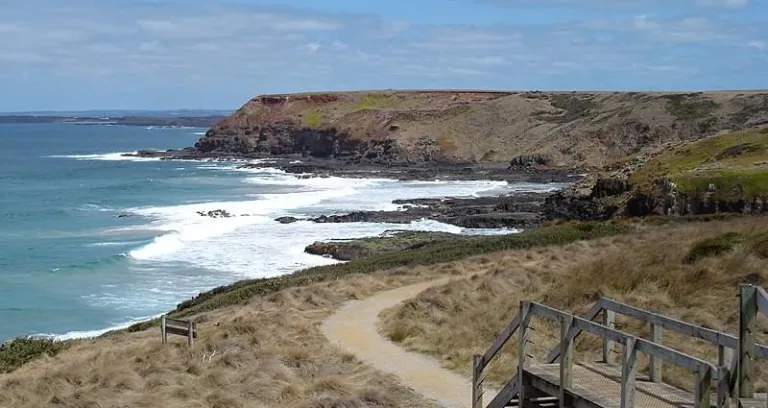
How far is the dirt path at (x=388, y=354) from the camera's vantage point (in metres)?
12.1

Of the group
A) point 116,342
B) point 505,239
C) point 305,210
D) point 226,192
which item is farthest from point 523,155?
point 116,342

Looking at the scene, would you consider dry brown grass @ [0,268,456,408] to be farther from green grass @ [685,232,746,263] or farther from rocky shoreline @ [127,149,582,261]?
rocky shoreline @ [127,149,582,261]

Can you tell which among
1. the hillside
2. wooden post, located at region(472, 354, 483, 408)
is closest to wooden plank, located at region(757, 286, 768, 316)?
wooden post, located at region(472, 354, 483, 408)

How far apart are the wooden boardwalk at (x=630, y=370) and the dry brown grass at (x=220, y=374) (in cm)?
228

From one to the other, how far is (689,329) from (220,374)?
6737 millimetres

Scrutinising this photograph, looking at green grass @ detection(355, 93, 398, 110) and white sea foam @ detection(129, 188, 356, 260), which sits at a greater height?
green grass @ detection(355, 93, 398, 110)

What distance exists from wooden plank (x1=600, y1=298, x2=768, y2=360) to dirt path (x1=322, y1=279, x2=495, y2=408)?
2.95 m

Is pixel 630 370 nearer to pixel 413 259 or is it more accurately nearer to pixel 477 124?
pixel 413 259

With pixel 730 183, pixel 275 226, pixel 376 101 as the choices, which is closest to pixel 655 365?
pixel 730 183

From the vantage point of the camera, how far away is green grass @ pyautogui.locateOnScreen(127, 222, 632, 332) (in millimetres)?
25031

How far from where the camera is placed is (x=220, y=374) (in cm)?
1289

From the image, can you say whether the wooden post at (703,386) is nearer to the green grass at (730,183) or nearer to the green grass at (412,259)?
the green grass at (412,259)

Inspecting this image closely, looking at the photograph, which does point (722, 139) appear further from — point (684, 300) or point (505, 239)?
point (684, 300)

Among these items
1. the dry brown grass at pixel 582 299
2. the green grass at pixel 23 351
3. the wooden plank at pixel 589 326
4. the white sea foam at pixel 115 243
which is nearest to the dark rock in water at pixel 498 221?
the white sea foam at pixel 115 243
